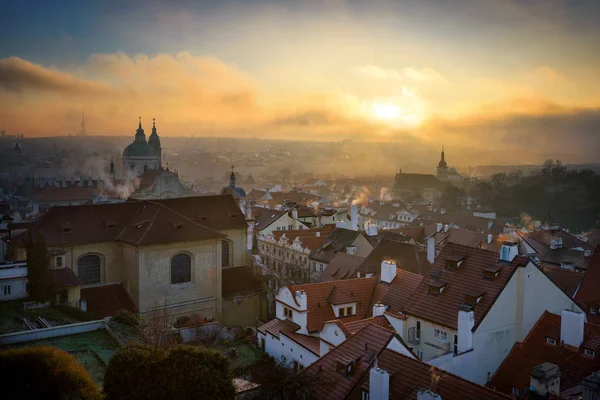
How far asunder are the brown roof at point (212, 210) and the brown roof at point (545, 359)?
26.4 m

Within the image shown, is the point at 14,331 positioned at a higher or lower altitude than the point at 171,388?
lower

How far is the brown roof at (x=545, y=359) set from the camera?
1850cm

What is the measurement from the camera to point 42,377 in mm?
17453

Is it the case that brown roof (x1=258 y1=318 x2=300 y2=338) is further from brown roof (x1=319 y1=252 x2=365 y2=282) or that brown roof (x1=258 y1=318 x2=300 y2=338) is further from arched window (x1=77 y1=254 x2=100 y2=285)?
arched window (x1=77 y1=254 x2=100 y2=285)

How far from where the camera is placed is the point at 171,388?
16672 millimetres

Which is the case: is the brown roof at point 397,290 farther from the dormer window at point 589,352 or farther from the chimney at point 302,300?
the dormer window at point 589,352

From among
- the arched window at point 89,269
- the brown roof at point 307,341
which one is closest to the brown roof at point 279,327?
the brown roof at point 307,341

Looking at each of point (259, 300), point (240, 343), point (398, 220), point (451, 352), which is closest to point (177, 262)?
point (259, 300)

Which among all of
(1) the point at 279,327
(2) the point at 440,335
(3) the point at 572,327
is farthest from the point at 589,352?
(1) the point at 279,327

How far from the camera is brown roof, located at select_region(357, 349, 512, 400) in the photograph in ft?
48.2

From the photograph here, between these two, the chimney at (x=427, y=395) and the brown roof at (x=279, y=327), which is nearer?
the chimney at (x=427, y=395)

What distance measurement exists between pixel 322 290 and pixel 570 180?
99.2 meters

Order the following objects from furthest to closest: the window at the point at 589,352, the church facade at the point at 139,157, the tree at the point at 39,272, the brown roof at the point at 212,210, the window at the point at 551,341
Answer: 1. the church facade at the point at 139,157
2. the brown roof at the point at 212,210
3. the tree at the point at 39,272
4. the window at the point at 551,341
5. the window at the point at 589,352

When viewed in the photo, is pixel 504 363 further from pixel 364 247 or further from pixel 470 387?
pixel 364 247
